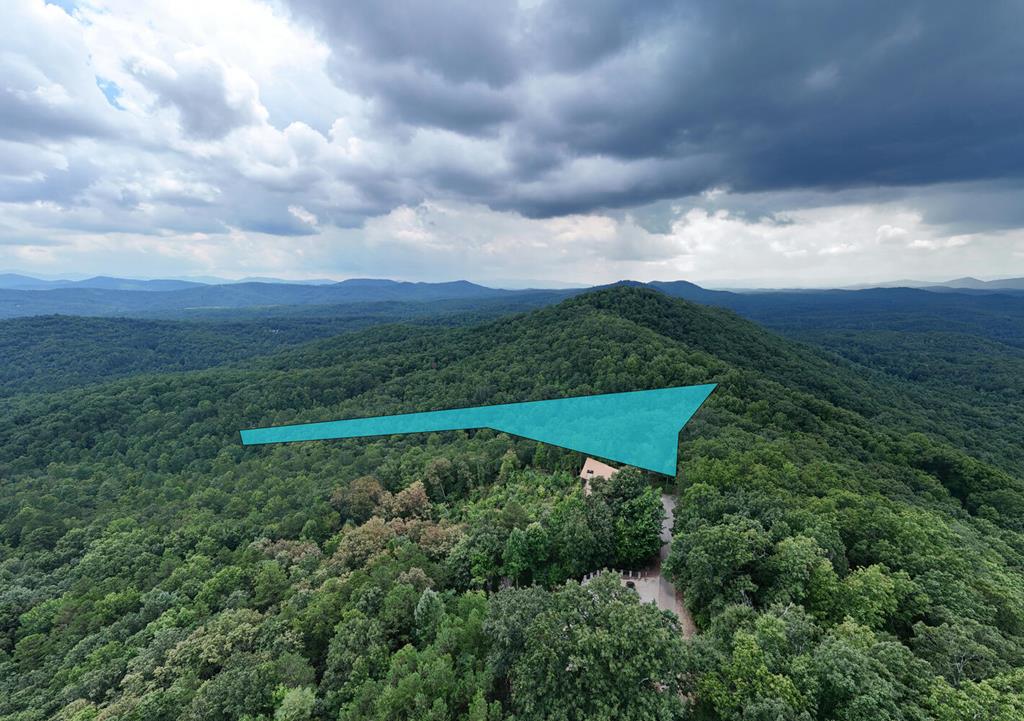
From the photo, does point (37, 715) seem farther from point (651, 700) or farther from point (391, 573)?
point (651, 700)

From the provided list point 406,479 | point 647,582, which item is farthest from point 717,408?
point 406,479

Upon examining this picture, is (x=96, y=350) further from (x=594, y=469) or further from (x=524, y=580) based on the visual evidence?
(x=524, y=580)

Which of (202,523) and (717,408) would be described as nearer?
(202,523)
